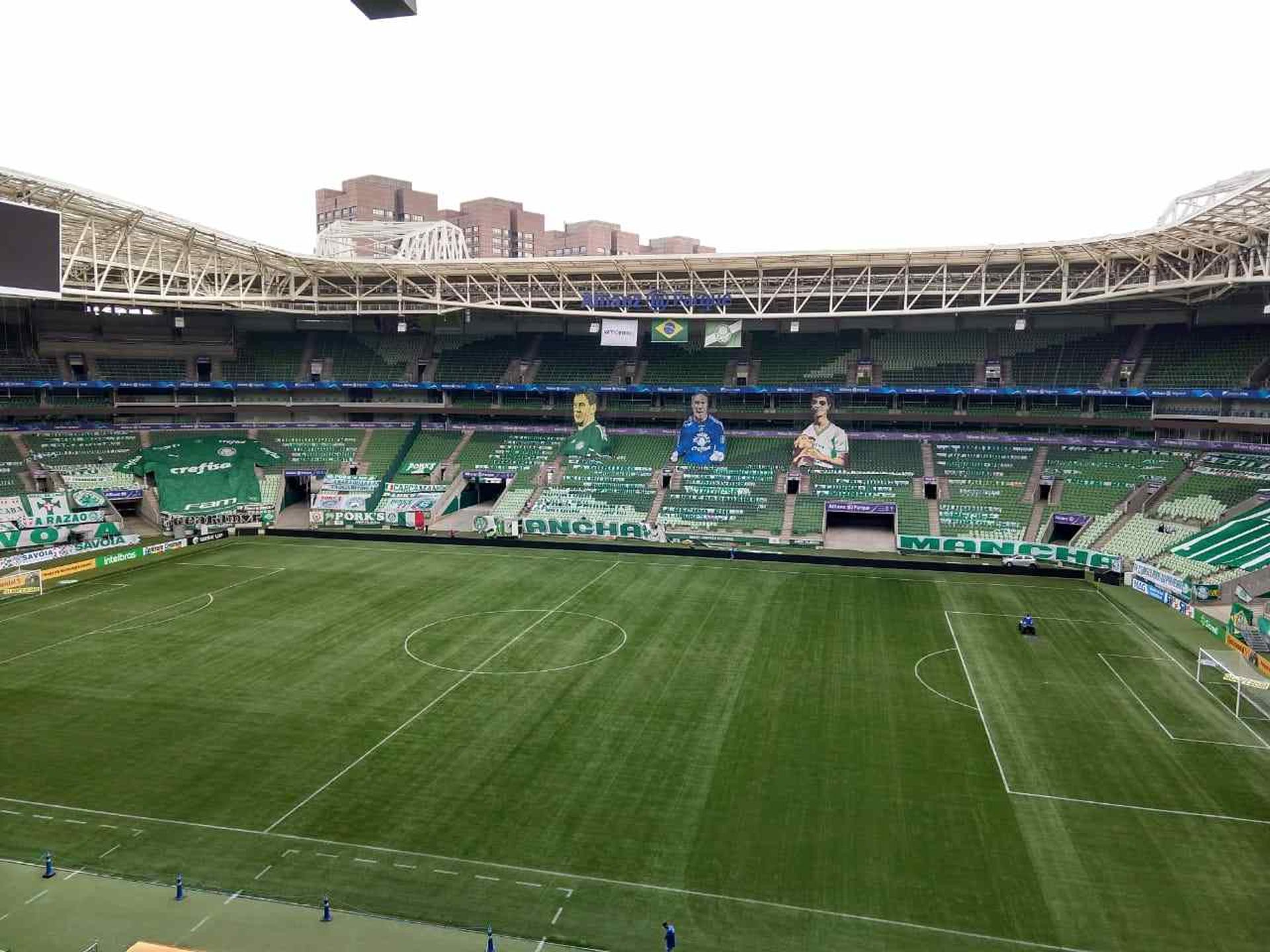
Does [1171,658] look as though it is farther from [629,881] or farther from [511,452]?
[511,452]

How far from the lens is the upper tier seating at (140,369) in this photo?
178ft

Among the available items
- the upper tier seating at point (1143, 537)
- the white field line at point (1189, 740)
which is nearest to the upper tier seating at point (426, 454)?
the upper tier seating at point (1143, 537)

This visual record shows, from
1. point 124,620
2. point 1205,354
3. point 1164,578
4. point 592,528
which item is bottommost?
point 124,620

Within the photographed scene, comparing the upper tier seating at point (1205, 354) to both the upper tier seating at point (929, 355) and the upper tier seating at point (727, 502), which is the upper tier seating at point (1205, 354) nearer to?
the upper tier seating at point (929, 355)

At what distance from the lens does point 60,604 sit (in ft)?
108

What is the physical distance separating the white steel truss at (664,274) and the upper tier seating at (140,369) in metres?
6.18

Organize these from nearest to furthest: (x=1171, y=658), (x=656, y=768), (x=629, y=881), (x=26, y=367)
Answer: (x=629, y=881) → (x=656, y=768) → (x=1171, y=658) → (x=26, y=367)

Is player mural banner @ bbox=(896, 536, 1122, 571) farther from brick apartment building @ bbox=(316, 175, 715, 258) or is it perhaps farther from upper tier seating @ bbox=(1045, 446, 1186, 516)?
brick apartment building @ bbox=(316, 175, 715, 258)

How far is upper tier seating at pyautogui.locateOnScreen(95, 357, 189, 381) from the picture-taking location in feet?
178

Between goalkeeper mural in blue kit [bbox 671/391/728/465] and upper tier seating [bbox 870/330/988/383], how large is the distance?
10.8 metres

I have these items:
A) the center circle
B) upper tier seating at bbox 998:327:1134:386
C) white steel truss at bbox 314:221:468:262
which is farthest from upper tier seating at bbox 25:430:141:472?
upper tier seating at bbox 998:327:1134:386

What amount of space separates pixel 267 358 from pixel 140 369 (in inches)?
308

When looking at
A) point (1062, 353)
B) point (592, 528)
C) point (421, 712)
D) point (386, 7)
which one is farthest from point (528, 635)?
point (1062, 353)

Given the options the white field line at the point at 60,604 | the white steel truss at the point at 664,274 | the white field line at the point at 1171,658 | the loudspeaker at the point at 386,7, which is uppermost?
the white steel truss at the point at 664,274
